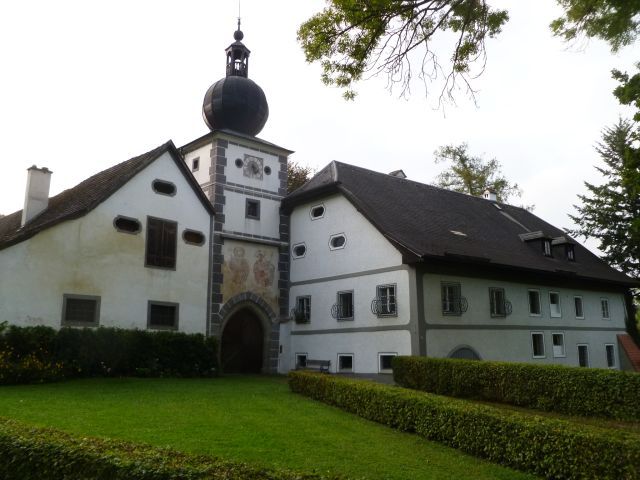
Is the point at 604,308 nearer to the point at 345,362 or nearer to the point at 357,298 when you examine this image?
the point at 357,298

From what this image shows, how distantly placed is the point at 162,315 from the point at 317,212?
778cm

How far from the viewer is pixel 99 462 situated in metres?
6.00

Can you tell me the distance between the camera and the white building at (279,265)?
19094 millimetres

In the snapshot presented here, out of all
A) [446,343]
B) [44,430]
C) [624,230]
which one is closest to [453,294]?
[446,343]

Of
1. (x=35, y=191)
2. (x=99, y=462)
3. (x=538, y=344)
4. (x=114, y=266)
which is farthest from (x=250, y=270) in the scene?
(x=99, y=462)

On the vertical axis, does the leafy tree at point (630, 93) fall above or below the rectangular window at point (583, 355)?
above

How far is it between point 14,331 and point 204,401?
7.01 metres

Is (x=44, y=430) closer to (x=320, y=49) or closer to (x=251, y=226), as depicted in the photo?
(x=320, y=49)

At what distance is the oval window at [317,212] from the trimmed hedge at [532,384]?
8792 mm

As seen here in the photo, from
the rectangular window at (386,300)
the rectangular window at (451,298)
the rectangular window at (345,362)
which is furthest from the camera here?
the rectangular window at (345,362)

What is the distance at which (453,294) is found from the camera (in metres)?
20.7

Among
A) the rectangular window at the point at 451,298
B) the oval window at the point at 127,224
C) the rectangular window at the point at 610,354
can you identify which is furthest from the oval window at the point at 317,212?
the rectangular window at the point at 610,354

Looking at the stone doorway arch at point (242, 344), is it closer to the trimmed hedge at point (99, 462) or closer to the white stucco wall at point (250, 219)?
the white stucco wall at point (250, 219)

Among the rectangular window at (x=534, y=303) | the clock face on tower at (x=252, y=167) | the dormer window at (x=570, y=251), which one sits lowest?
the rectangular window at (x=534, y=303)
